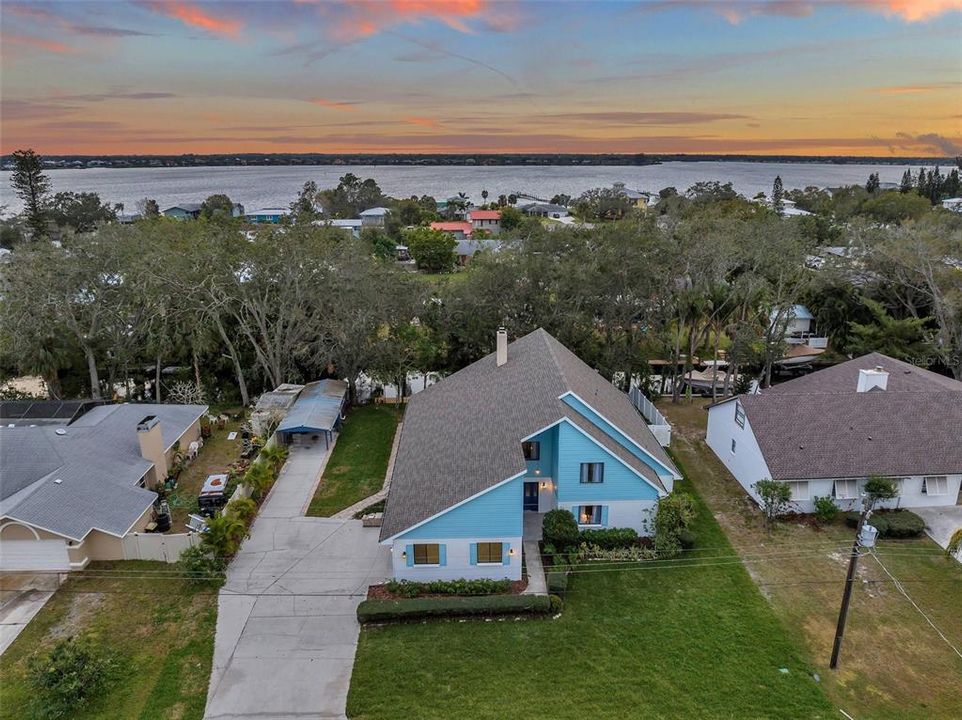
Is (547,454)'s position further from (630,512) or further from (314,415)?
(314,415)

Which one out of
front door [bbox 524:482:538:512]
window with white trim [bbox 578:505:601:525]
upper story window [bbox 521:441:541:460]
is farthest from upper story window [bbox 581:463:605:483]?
front door [bbox 524:482:538:512]

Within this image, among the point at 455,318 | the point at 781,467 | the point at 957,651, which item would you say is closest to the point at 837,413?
the point at 781,467

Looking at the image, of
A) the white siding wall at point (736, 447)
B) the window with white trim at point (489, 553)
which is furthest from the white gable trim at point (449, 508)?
the white siding wall at point (736, 447)

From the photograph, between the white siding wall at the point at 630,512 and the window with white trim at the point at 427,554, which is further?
the white siding wall at the point at 630,512

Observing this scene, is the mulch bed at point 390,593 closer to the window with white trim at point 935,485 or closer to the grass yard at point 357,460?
the grass yard at point 357,460

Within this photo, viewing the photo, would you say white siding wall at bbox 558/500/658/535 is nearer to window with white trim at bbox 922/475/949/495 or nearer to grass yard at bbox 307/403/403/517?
grass yard at bbox 307/403/403/517
